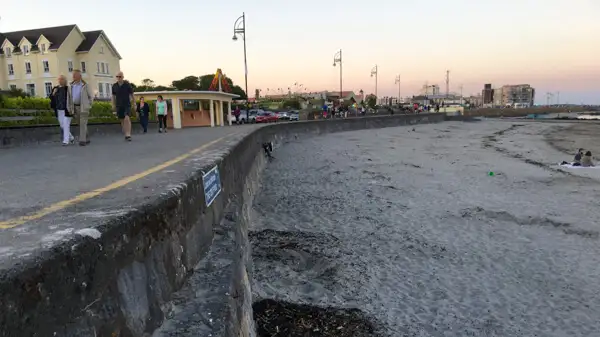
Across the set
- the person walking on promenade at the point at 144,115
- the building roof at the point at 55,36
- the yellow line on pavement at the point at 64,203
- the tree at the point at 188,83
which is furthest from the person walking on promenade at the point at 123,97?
the tree at the point at 188,83

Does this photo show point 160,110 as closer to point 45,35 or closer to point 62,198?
point 62,198

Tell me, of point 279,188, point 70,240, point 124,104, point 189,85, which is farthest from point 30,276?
point 189,85

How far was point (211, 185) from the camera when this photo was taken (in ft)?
14.6

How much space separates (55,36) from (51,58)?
4566 millimetres

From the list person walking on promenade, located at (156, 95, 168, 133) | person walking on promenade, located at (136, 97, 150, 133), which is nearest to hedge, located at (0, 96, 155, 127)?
person walking on promenade, located at (136, 97, 150, 133)

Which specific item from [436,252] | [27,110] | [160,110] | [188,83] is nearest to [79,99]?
[27,110]

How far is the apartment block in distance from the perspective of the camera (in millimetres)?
63750

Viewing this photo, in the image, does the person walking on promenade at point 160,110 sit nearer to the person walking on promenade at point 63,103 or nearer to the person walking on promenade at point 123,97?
the person walking on promenade at point 123,97

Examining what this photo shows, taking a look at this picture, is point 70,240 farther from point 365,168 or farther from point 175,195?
point 365,168

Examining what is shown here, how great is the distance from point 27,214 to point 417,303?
4.55 m

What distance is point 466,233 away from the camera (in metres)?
8.41

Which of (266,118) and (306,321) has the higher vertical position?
(266,118)

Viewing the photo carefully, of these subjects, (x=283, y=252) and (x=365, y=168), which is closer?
(x=283, y=252)

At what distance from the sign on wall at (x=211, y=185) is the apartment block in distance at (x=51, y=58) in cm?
6599
